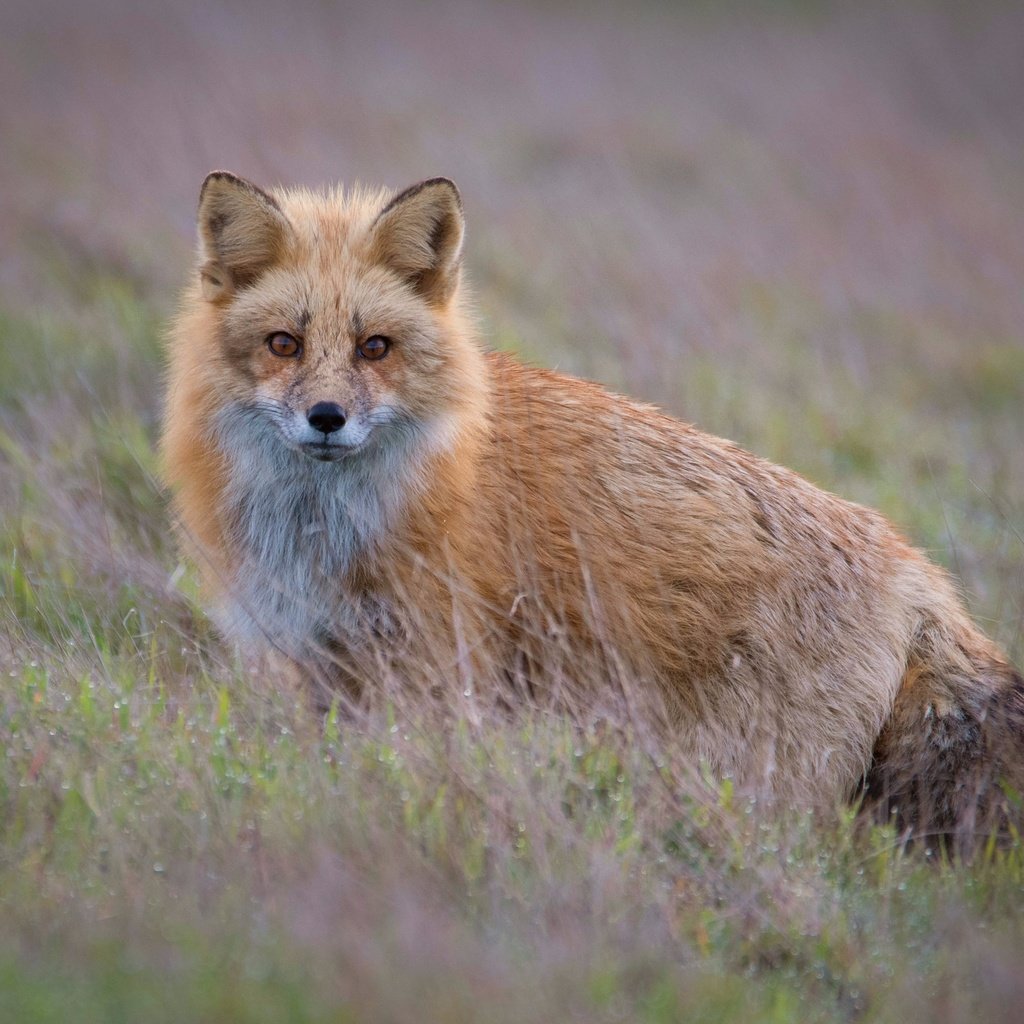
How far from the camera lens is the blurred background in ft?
27.4

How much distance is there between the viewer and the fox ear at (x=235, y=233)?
474 cm

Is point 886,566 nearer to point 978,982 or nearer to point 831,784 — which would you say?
point 831,784

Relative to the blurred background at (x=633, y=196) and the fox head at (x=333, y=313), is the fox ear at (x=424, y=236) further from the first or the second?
the blurred background at (x=633, y=196)

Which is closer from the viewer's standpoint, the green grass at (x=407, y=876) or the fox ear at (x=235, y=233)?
the green grass at (x=407, y=876)

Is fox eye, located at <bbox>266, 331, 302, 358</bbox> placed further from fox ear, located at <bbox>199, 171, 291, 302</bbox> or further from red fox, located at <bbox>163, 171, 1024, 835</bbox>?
fox ear, located at <bbox>199, 171, 291, 302</bbox>

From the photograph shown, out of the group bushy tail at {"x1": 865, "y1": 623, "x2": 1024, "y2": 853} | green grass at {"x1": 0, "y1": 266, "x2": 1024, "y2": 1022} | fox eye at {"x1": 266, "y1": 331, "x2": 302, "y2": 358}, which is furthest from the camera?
fox eye at {"x1": 266, "y1": 331, "x2": 302, "y2": 358}

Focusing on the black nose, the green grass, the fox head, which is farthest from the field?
the fox head

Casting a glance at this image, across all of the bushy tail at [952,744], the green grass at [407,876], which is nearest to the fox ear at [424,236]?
the green grass at [407,876]

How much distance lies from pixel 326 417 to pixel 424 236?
110cm

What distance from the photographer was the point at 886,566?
5.27 metres

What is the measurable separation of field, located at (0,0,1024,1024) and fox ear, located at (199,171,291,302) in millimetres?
1427

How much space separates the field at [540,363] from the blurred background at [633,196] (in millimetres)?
63

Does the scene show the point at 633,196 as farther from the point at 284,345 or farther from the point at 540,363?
the point at 284,345

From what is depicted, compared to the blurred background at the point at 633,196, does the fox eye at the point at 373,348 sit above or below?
below
